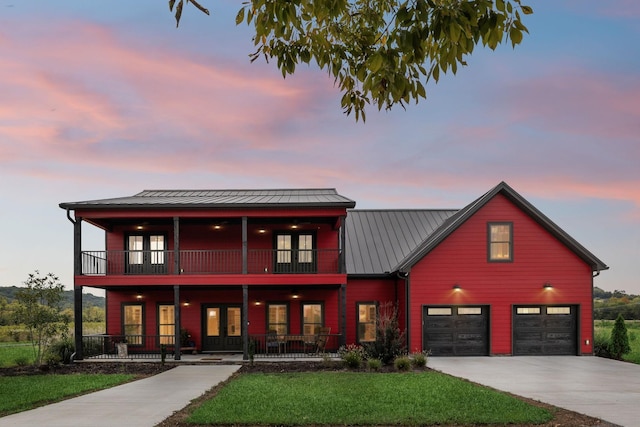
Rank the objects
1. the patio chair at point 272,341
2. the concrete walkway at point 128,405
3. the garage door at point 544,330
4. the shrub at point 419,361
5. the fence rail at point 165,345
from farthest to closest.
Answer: the garage door at point 544,330, the patio chair at point 272,341, the fence rail at point 165,345, the shrub at point 419,361, the concrete walkway at point 128,405

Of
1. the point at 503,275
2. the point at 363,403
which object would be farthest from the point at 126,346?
the point at 503,275

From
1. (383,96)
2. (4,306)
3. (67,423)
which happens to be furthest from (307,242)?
(4,306)

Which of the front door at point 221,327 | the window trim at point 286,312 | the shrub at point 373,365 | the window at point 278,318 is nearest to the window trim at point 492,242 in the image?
the shrub at point 373,365

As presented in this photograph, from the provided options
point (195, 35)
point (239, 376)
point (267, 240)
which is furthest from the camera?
point (267, 240)

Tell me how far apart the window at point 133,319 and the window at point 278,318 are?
17.5ft

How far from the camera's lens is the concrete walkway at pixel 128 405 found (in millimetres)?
10156

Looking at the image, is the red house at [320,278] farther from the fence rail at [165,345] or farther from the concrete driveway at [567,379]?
the concrete driveway at [567,379]

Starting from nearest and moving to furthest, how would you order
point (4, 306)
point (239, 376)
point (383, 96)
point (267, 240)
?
point (383, 96)
point (239, 376)
point (267, 240)
point (4, 306)

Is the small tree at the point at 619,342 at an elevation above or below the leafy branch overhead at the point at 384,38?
below

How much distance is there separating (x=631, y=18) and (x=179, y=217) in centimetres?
1641

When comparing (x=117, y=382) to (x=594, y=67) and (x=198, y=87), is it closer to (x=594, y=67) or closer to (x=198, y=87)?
(x=198, y=87)

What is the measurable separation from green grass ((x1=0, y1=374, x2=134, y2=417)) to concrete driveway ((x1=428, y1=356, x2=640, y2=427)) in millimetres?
10014

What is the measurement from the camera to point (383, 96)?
214 inches

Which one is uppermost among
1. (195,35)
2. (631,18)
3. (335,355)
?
(631,18)
